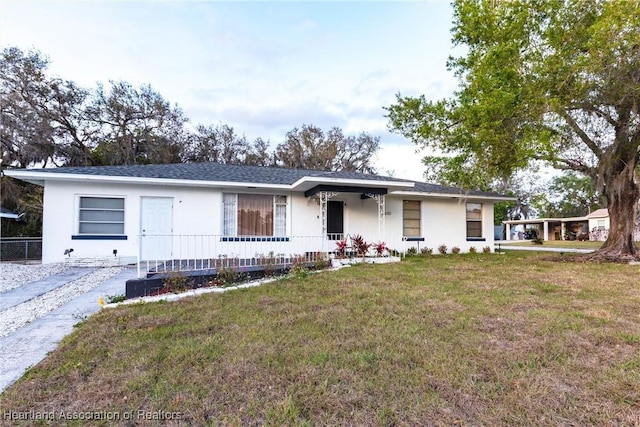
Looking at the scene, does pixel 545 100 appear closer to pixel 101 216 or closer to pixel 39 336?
pixel 39 336

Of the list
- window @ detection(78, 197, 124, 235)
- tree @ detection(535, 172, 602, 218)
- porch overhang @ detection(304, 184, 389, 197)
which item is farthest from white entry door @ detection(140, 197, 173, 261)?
tree @ detection(535, 172, 602, 218)

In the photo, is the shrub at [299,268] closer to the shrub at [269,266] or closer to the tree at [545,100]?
the shrub at [269,266]

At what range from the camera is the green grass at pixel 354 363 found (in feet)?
7.27

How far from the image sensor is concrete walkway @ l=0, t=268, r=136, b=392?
289 centimetres

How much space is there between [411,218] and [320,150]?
15022 millimetres

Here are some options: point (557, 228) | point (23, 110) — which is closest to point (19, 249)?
point (23, 110)

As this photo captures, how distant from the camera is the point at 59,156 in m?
17.4

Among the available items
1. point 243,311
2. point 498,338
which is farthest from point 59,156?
point 498,338

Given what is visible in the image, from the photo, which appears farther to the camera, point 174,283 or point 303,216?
point 303,216

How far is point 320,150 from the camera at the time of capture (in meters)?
26.5

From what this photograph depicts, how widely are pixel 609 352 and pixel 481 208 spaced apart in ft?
39.8

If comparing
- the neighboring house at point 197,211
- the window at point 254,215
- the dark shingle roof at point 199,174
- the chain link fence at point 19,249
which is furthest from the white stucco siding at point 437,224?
the chain link fence at point 19,249

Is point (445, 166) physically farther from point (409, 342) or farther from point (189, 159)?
point (189, 159)

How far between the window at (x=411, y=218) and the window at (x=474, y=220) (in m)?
2.70
